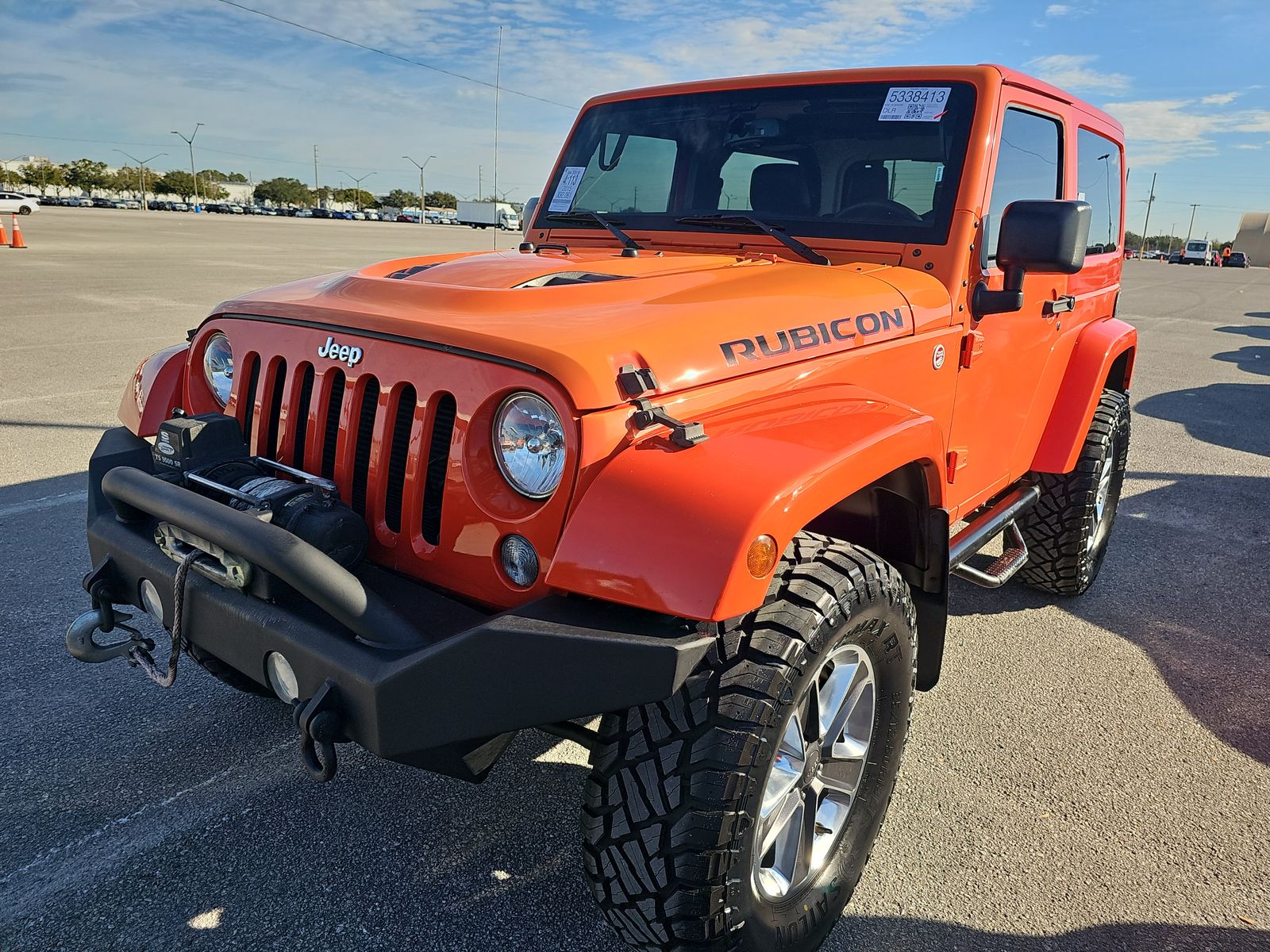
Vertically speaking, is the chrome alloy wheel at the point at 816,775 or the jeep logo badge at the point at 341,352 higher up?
the jeep logo badge at the point at 341,352

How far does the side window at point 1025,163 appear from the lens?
3.07 metres

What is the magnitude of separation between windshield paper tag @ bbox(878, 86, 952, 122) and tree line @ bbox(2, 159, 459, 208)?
102496mm

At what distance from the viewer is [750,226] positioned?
3146 mm

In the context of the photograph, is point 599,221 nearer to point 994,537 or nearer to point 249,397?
point 249,397

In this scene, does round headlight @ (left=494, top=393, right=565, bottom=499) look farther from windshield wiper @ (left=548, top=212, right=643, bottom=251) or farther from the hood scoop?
windshield wiper @ (left=548, top=212, right=643, bottom=251)

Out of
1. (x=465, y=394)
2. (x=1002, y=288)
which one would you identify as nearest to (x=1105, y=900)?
(x=1002, y=288)

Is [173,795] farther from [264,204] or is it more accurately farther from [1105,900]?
[264,204]

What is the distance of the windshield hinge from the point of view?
190 centimetres

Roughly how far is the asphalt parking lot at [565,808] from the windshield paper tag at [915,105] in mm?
2026

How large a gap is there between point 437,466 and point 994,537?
226 centimetres

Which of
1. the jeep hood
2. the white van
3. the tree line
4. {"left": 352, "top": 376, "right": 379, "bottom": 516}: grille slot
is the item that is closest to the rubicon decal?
the jeep hood

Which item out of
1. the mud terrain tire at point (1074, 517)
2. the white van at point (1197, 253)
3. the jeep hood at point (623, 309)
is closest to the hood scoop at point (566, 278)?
the jeep hood at point (623, 309)

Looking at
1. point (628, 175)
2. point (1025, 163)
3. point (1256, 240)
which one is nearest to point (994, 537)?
point (1025, 163)

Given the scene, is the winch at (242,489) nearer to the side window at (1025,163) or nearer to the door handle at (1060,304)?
the side window at (1025,163)
